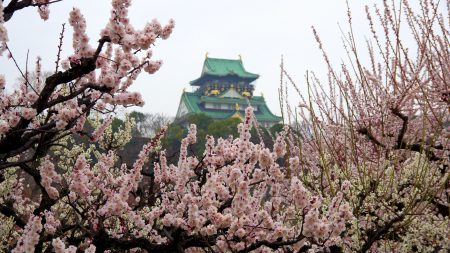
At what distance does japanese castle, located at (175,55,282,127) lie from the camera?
5550 cm

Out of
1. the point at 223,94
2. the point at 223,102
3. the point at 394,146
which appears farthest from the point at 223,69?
the point at 394,146

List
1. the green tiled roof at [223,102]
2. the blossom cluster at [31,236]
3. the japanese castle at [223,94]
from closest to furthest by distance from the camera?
1. the blossom cluster at [31,236]
2. the green tiled roof at [223,102]
3. the japanese castle at [223,94]

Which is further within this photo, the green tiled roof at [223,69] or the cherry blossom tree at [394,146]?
the green tiled roof at [223,69]

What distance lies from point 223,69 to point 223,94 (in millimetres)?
4602

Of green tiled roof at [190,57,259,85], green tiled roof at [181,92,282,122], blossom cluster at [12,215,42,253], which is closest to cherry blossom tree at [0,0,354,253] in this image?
blossom cluster at [12,215,42,253]

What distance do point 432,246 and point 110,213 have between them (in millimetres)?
3001

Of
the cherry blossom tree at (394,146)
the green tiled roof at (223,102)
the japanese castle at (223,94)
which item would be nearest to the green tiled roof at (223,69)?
the japanese castle at (223,94)

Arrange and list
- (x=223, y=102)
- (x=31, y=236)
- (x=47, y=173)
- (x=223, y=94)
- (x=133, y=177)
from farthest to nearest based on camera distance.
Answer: (x=223, y=94) < (x=223, y=102) < (x=133, y=177) < (x=47, y=173) < (x=31, y=236)

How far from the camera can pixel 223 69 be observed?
60844 millimetres

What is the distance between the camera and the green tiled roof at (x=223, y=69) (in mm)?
59156

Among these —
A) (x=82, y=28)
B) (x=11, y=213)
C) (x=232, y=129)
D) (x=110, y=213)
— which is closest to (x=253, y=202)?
(x=110, y=213)

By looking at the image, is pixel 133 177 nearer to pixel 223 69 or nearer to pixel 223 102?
pixel 223 102

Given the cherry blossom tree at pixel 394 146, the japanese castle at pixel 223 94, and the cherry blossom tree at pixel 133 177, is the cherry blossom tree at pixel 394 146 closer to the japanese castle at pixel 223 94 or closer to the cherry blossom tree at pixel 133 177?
the cherry blossom tree at pixel 133 177

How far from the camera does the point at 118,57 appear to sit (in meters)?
3.59
